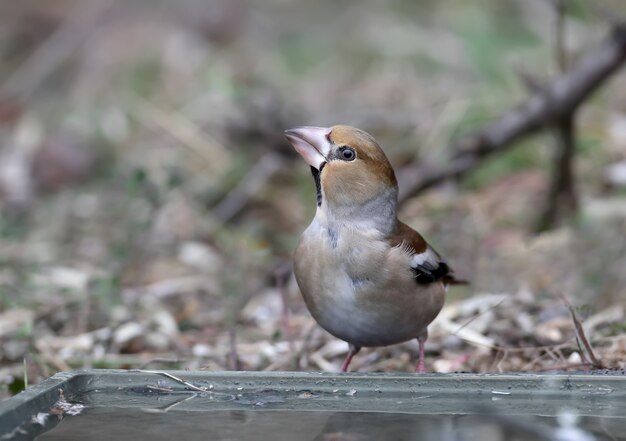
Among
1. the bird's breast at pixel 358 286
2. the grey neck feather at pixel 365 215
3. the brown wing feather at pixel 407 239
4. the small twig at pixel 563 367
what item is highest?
the grey neck feather at pixel 365 215

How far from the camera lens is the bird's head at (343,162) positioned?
13.0ft

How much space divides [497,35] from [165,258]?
5.69 metres

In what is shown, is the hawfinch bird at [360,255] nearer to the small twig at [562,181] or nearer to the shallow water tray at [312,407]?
the shallow water tray at [312,407]

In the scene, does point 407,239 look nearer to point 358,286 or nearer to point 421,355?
point 358,286

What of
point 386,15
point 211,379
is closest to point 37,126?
point 386,15

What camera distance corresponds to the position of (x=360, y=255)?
382cm

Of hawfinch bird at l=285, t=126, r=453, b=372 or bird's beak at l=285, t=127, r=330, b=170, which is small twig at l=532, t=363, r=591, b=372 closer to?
hawfinch bird at l=285, t=126, r=453, b=372

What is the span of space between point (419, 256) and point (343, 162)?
17.2 inches

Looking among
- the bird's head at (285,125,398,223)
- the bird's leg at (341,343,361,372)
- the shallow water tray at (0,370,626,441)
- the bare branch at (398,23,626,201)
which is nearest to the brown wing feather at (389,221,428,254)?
the bird's head at (285,125,398,223)

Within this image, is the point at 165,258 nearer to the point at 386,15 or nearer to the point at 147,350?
the point at 147,350

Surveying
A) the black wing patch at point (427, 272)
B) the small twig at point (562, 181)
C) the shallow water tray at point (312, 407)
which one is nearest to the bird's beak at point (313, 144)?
the black wing patch at point (427, 272)

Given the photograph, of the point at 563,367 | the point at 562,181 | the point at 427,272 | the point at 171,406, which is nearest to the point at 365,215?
the point at 427,272

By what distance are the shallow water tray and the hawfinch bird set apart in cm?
60

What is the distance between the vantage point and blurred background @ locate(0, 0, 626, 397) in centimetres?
491
